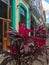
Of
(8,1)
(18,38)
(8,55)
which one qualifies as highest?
(8,1)

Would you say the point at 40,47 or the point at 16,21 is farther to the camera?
the point at 16,21

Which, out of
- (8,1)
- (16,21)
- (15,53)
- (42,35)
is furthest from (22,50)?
(16,21)

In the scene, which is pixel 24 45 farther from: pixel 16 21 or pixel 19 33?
pixel 16 21

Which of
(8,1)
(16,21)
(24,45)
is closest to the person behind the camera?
(24,45)

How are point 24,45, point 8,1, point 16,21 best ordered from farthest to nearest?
point 16,21 → point 8,1 → point 24,45

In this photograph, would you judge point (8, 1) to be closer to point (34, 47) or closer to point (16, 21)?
point (16, 21)

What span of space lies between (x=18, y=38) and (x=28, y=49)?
0.27 m

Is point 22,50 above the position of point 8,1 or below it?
below

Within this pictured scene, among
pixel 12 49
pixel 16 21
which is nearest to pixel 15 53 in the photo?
pixel 12 49

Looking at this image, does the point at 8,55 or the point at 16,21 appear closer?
the point at 8,55

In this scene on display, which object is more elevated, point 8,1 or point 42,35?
point 8,1

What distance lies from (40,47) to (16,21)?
1395 centimetres

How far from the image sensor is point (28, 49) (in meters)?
5.04

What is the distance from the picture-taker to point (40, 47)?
5.19m
